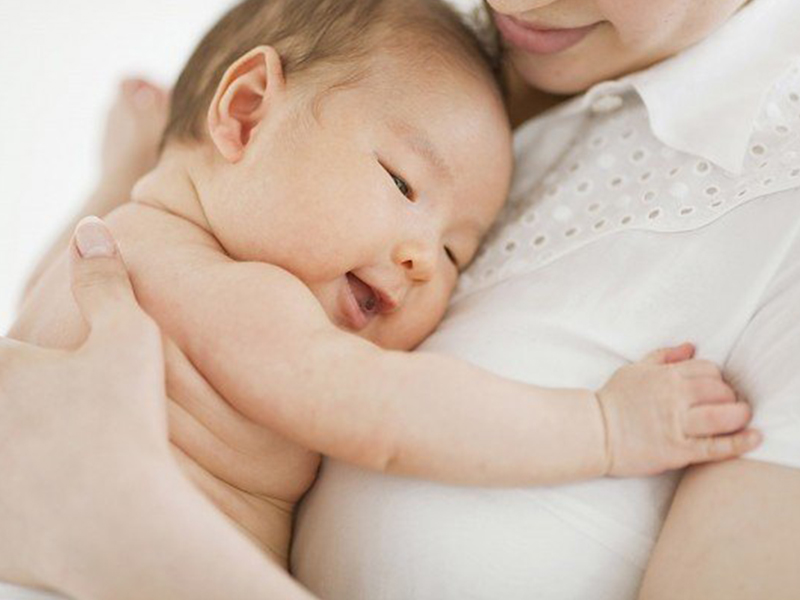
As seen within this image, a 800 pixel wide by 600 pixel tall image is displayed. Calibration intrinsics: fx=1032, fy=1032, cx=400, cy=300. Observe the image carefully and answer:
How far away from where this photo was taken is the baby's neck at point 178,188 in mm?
1142

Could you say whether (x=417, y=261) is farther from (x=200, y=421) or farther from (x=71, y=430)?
(x=71, y=430)

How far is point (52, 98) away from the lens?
86.4 inches

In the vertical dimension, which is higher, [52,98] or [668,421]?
[52,98]

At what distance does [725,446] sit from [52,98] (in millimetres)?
1723

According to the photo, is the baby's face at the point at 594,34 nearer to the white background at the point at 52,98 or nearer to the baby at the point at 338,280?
the baby at the point at 338,280

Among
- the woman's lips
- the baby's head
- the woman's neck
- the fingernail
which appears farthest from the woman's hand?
the woman's neck

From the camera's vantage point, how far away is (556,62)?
123 centimetres

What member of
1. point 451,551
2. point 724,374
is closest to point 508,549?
point 451,551

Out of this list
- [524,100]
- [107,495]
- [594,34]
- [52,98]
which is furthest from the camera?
[52,98]

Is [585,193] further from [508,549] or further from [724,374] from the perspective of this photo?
[508,549]

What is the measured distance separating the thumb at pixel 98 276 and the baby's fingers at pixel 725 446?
534mm

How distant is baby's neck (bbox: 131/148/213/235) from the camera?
1.14 m

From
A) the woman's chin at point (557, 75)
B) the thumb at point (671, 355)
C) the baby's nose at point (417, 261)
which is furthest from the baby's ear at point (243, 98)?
the thumb at point (671, 355)

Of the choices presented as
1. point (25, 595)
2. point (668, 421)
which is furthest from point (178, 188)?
point (668, 421)
